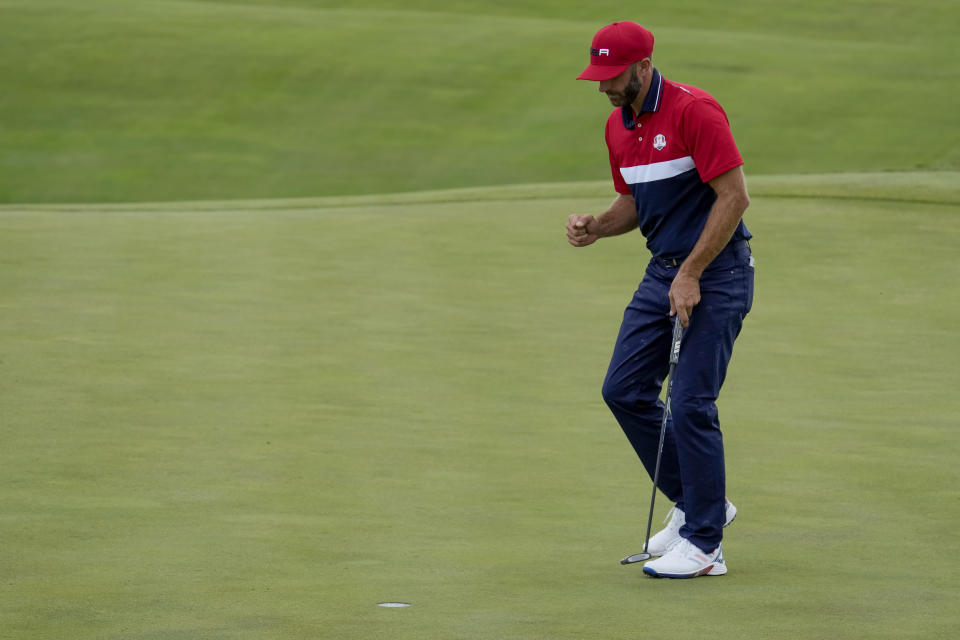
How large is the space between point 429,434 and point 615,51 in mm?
2296

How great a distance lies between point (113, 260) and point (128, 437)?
4250 mm

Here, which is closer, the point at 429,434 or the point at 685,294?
the point at 685,294

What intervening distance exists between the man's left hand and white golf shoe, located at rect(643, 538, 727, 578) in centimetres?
74

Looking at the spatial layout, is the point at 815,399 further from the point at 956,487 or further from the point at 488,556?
the point at 488,556

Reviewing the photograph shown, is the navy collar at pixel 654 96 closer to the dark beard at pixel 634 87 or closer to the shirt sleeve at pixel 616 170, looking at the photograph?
the dark beard at pixel 634 87

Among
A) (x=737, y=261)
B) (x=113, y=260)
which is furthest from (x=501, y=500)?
(x=113, y=260)

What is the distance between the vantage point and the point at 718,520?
4.91 m

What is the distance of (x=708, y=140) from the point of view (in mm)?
4730

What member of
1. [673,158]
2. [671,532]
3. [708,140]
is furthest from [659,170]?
[671,532]

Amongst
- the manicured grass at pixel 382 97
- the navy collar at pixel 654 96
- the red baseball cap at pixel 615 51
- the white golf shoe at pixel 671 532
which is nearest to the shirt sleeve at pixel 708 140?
the navy collar at pixel 654 96

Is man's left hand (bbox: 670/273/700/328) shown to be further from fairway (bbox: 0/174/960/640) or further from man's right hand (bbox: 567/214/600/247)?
fairway (bbox: 0/174/960/640)

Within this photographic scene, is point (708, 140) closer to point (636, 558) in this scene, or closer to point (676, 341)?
point (676, 341)

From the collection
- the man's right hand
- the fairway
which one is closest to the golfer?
the fairway

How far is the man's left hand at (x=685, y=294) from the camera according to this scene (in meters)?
4.80
